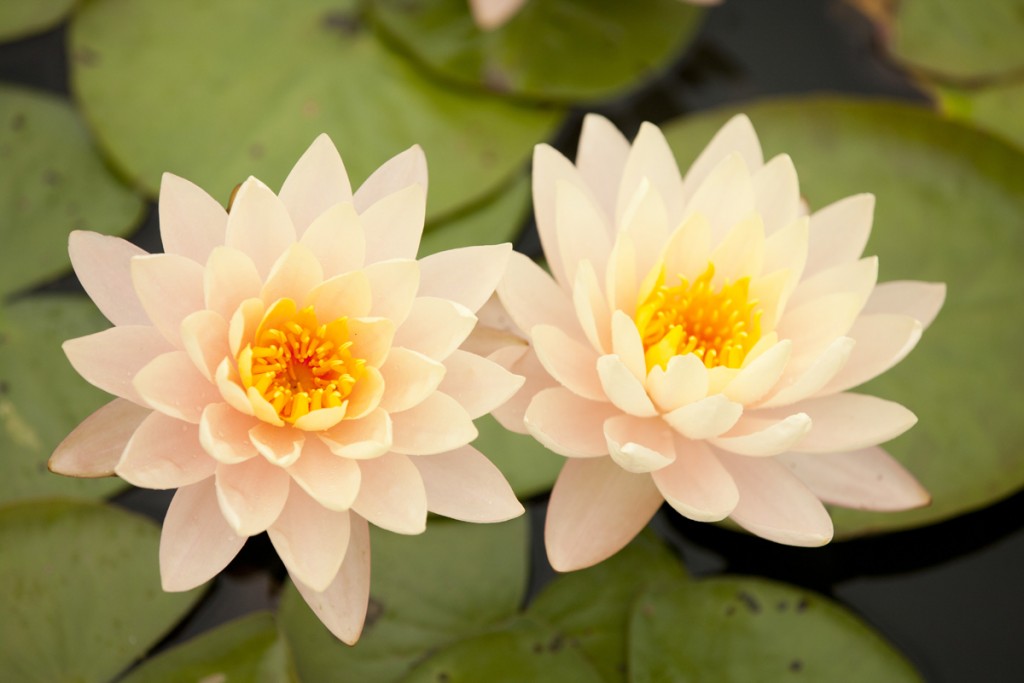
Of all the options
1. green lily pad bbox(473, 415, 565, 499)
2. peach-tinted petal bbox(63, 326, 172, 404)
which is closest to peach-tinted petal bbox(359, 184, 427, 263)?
peach-tinted petal bbox(63, 326, 172, 404)

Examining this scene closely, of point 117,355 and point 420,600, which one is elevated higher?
point 117,355

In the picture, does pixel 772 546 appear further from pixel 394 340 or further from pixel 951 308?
pixel 394 340

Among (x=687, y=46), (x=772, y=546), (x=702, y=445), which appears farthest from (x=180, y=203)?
(x=687, y=46)

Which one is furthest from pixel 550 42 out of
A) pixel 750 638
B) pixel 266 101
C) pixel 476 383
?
pixel 750 638

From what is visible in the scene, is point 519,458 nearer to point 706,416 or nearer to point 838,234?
point 706,416

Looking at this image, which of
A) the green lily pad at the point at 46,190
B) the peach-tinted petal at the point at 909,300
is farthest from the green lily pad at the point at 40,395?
the peach-tinted petal at the point at 909,300

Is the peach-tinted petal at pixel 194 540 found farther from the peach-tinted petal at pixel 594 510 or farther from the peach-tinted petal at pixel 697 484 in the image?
the peach-tinted petal at pixel 697 484
